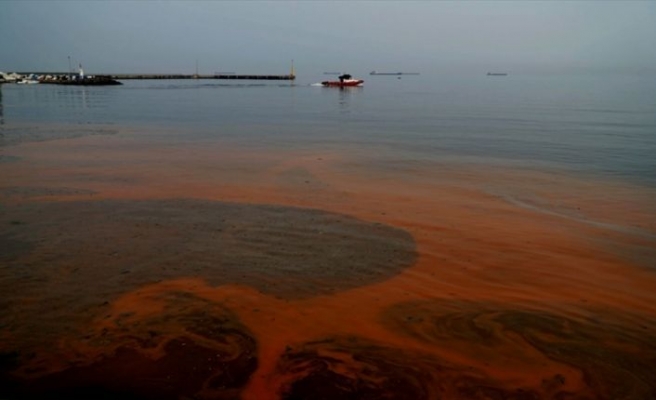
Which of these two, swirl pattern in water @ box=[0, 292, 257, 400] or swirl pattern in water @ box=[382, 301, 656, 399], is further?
swirl pattern in water @ box=[382, 301, 656, 399]

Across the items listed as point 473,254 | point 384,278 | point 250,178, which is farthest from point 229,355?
point 250,178

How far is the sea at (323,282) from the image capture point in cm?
533

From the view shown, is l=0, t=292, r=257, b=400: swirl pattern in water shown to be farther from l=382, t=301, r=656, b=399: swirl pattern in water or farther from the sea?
l=382, t=301, r=656, b=399: swirl pattern in water

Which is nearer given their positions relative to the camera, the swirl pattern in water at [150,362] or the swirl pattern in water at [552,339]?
the swirl pattern in water at [150,362]

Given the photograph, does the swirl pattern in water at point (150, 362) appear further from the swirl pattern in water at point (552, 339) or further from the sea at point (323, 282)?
the swirl pattern in water at point (552, 339)

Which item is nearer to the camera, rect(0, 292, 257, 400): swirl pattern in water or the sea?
rect(0, 292, 257, 400): swirl pattern in water

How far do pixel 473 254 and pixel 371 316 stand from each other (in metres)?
3.23

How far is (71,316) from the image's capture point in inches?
251

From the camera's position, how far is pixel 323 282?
7660 millimetres

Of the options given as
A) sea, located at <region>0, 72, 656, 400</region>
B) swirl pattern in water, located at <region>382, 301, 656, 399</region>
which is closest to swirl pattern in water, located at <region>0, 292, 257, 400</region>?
sea, located at <region>0, 72, 656, 400</region>

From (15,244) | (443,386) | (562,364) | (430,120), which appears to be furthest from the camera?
(430,120)

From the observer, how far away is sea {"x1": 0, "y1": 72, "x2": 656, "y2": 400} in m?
5.33

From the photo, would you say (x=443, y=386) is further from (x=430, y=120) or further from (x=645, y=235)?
(x=430, y=120)

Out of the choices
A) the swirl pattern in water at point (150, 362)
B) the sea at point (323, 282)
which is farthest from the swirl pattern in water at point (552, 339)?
the swirl pattern in water at point (150, 362)
